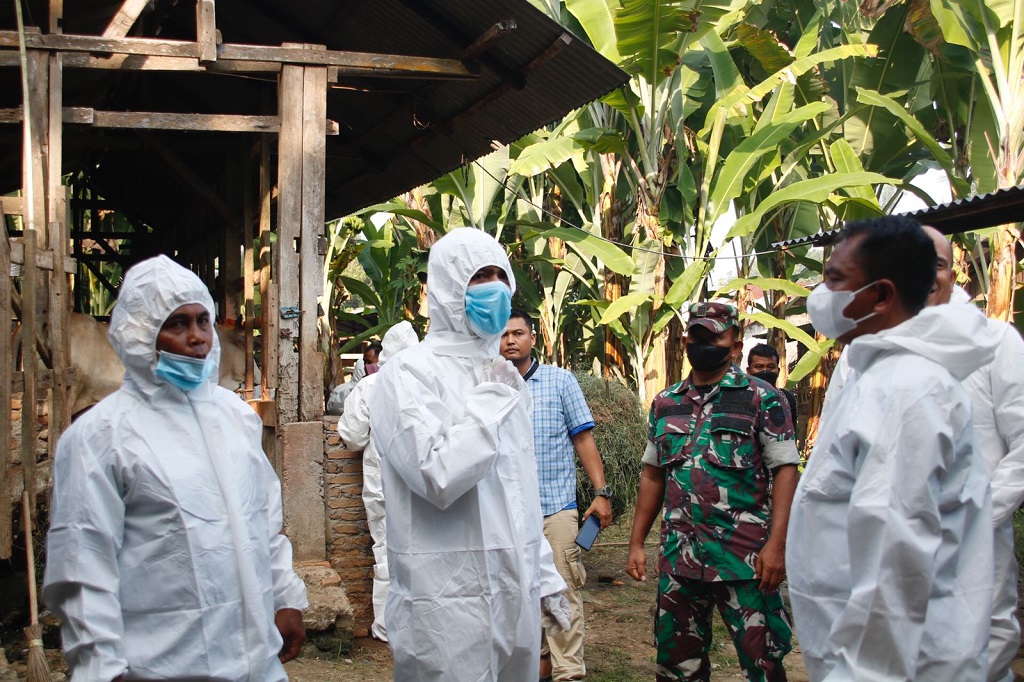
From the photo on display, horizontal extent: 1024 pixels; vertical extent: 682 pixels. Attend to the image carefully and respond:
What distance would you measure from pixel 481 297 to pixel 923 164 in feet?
41.7

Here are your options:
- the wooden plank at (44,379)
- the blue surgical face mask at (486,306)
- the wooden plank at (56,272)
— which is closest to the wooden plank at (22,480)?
the wooden plank at (56,272)

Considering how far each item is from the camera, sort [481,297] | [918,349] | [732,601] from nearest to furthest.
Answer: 1. [918,349]
2. [481,297]
3. [732,601]

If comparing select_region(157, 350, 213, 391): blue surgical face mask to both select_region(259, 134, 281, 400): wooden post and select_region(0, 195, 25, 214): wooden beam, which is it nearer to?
select_region(0, 195, 25, 214): wooden beam

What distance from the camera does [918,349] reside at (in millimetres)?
2400

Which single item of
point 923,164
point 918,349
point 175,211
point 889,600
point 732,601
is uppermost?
point 923,164

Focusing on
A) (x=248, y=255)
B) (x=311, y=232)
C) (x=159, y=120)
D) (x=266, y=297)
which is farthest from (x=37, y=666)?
(x=248, y=255)

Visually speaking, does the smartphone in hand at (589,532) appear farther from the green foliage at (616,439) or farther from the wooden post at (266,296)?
the green foliage at (616,439)

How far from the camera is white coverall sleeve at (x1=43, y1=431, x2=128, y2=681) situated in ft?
8.38

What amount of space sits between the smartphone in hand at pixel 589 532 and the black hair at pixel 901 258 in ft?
7.95

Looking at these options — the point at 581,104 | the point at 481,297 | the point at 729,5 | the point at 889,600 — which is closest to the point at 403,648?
the point at 481,297

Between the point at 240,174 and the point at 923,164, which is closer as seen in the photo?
the point at 240,174

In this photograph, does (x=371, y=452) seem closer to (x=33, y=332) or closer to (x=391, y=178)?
(x=33, y=332)

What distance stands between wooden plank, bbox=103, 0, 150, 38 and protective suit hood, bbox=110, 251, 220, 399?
4.34 meters

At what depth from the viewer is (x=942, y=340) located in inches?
95.1
